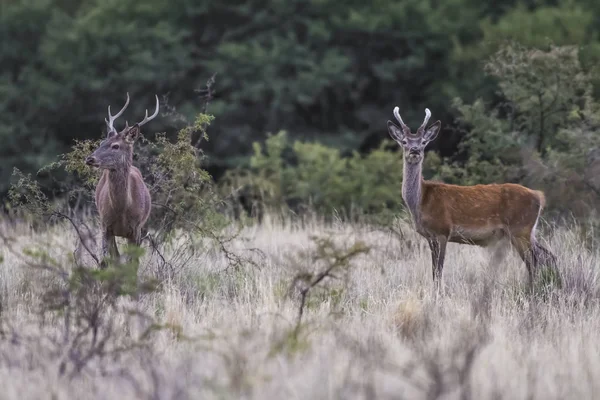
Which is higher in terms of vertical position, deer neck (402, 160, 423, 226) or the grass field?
deer neck (402, 160, 423, 226)

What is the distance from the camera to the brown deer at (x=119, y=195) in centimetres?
1027

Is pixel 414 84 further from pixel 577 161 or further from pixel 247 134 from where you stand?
pixel 577 161

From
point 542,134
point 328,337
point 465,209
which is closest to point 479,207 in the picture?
point 465,209

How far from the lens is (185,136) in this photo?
10.8 m

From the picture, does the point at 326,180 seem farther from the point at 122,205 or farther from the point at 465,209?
the point at 122,205

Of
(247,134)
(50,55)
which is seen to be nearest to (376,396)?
(247,134)

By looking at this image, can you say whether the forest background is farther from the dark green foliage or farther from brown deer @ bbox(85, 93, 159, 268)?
brown deer @ bbox(85, 93, 159, 268)

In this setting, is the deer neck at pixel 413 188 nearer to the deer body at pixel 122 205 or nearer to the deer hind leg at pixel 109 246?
the deer body at pixel 122 205

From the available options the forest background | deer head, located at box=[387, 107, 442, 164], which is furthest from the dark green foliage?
deer head, located at box=[387, 107, 442, 164]

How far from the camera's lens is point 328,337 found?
730 cm

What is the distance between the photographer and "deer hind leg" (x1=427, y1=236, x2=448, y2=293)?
10.3 m

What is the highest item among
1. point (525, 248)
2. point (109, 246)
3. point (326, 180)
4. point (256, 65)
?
point (256, 65)

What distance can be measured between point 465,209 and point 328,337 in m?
4.20

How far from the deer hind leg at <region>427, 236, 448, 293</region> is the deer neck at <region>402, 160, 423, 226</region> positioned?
0.30m
